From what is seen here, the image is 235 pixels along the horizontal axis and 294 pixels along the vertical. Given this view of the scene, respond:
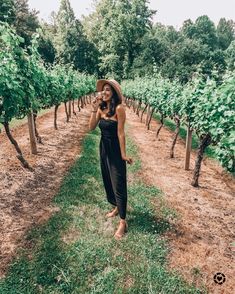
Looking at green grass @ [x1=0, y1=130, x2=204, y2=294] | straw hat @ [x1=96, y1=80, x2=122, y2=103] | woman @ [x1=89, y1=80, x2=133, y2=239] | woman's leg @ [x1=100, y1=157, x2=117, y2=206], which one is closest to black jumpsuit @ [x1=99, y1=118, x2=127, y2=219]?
woman @ [x1=89, y1=80, x2=133, y2=239]

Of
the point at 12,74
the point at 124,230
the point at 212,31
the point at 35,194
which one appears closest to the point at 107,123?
the point at 124,230

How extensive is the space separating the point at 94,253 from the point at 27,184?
11.9 ft

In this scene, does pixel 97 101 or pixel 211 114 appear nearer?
pixel 97 101

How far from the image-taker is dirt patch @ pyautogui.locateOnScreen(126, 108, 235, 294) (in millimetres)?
4875

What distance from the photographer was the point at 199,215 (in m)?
6.81

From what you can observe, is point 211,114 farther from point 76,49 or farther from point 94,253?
point 76,49

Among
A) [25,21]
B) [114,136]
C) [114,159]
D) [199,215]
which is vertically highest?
[25,21]

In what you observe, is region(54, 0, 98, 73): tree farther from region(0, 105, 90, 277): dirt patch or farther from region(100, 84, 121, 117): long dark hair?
region(100, 84, 121, 117): long dark hair

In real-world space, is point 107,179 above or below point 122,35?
below

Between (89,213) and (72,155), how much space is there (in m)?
4.79

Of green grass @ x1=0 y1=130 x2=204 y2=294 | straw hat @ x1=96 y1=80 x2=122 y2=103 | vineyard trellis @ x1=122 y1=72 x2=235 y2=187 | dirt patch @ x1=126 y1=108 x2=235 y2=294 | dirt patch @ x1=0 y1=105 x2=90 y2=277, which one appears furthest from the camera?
dirt patch @ x1=0 y1=105 x2=90 y2=277

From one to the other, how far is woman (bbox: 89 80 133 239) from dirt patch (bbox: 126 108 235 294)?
1.23m

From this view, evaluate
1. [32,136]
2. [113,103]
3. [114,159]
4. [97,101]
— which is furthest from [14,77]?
[114,159]

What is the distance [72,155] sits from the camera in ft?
35.9
